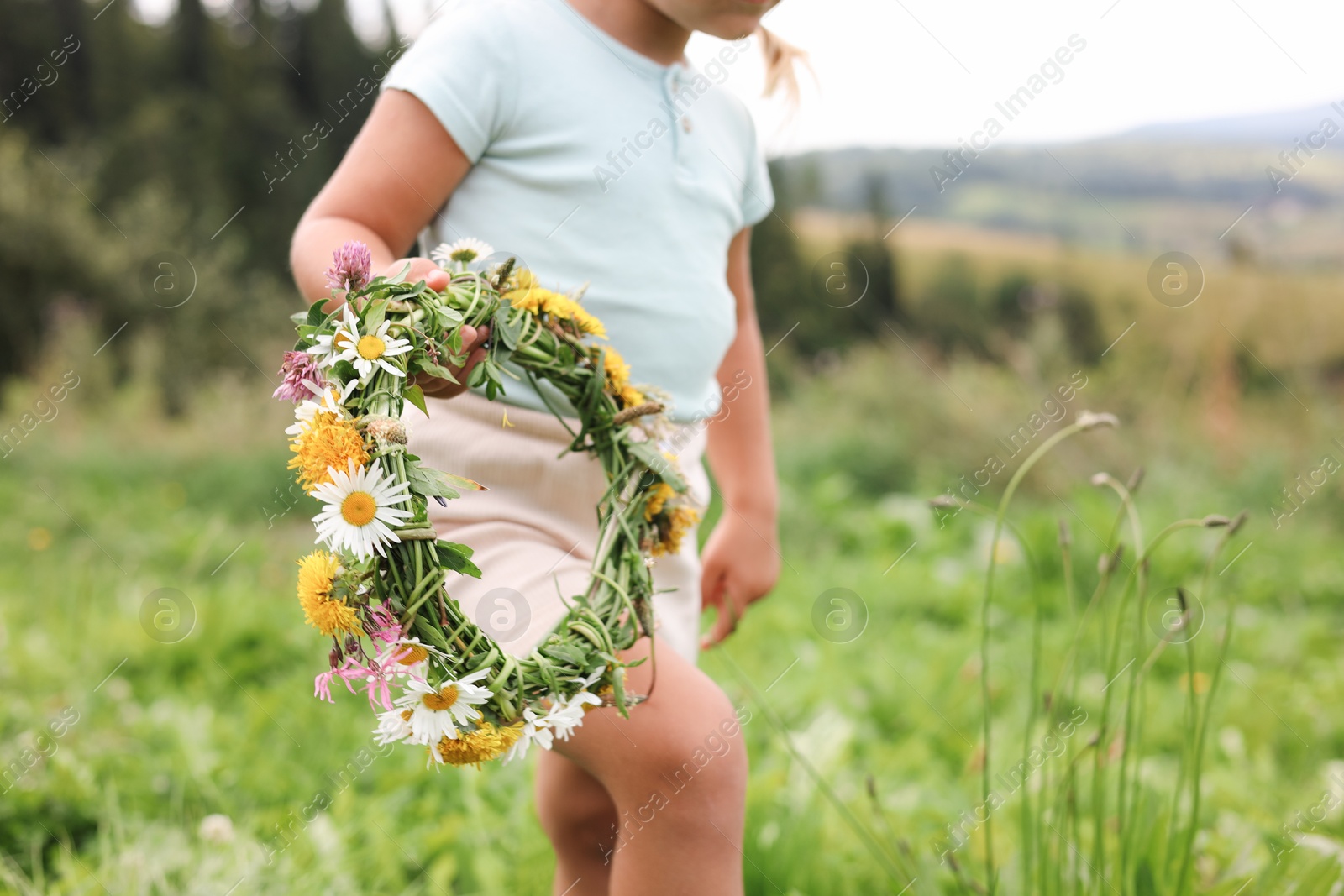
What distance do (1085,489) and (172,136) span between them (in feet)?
29.1

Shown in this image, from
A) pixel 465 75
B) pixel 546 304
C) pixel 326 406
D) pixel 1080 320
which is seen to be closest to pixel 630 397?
pixel 546 304

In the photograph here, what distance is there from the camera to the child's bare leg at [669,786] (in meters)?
1.09

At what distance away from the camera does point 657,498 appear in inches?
46.3

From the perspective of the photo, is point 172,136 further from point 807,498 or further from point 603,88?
point 603,88

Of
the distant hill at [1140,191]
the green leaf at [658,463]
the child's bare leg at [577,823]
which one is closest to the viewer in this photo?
the green leaf at [658,463]

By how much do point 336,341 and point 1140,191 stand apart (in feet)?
22.9

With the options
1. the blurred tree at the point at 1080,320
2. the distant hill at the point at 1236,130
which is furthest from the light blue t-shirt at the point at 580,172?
the blurred tree at the point at 1080,320

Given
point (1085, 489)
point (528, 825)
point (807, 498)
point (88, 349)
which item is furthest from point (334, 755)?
point (88, 349)

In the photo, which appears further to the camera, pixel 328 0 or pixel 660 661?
pixel 328 0

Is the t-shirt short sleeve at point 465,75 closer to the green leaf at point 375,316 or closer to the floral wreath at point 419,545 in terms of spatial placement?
→ the floral wreath at point 419,545

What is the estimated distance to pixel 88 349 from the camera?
7.23 meters

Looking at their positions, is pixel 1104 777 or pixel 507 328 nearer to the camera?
pixel 507 328

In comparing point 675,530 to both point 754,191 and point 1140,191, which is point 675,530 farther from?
point 1140,191

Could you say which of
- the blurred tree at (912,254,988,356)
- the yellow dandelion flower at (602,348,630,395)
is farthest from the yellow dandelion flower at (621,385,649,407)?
the blurred tree at (912,254,988,356)
